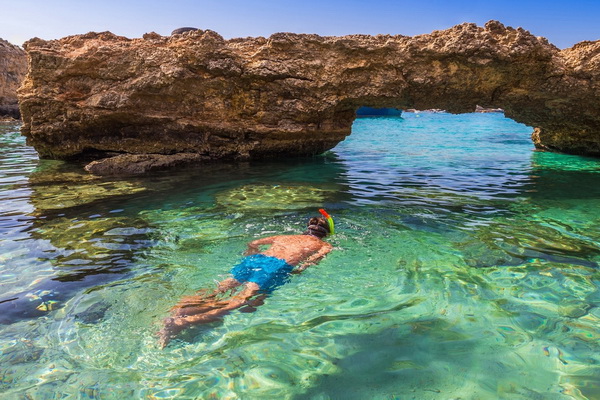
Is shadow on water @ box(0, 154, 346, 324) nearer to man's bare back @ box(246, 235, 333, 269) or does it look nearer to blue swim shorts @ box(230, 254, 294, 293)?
blue swim shorts @ box(230, 254, 294, 293)

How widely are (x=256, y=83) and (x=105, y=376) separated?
9.04 metres

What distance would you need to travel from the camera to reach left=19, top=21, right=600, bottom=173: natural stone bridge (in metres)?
9.19

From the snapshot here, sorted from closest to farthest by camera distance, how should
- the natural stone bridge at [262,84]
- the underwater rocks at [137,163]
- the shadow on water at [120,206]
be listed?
1. the shadow on water at [120,206]
2. the natural stone bridge at [262,84]
3. the underwater rocks at [137,163]

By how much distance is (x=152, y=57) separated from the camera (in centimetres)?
1020

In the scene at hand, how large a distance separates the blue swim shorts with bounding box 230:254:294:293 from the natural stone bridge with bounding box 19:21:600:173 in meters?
7.07

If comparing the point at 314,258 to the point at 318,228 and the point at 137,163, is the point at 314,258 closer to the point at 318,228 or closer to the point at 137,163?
the point at 318,228

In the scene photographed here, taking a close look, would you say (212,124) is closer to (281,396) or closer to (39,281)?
(39,281)

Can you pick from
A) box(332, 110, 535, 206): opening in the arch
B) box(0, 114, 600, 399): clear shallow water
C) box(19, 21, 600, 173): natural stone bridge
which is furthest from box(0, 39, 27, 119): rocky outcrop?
box(0, 114, 600, 399): clear shallow water

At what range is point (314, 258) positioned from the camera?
4.40m

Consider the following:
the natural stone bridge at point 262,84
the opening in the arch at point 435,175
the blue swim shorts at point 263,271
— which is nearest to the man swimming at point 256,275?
the blue swim shorts at point 263,271

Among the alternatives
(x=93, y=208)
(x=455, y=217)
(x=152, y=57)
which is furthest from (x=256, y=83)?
(x=455, y=217)

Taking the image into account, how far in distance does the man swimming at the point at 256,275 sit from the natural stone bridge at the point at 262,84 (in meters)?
6.18

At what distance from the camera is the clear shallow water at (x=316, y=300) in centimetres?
254

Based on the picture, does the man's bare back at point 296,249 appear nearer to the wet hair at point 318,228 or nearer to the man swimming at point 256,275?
the man swimming at point 256,275
